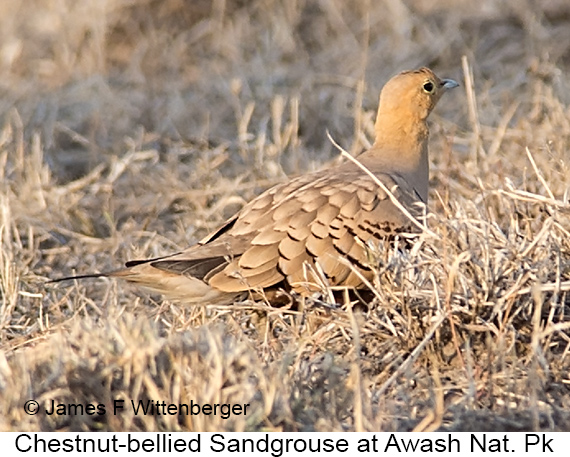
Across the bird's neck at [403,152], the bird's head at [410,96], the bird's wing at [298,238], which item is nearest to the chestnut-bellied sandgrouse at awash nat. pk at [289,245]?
the bird's wing at [298,238]

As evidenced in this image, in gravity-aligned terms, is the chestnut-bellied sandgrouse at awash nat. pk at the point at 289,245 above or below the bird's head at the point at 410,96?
below

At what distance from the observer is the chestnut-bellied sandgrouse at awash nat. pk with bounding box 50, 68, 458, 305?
397 cm

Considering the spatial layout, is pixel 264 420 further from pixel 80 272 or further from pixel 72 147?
pixel 72 147

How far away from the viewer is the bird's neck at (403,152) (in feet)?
15.0

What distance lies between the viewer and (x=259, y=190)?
229 inches

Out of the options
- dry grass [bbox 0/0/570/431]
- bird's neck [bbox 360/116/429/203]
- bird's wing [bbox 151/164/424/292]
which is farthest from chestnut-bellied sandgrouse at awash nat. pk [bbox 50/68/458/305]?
bird's neck [bbox 360/116/429/203]

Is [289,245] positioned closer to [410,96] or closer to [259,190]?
[410,96]

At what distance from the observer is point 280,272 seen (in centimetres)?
398

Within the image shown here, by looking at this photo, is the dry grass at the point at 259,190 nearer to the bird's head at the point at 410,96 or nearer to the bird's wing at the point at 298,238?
the bird's wing at the point at 298,238

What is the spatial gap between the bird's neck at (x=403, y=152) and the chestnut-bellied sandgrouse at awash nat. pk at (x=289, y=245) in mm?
254

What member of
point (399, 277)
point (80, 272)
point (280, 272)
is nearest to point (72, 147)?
point (80, 272)

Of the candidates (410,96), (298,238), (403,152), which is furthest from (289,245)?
(410,96)

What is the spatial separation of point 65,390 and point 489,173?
9.37 feet

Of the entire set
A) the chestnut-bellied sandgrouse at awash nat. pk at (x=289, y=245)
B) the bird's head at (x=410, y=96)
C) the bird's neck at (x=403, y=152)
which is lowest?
the chestnut-bellied sandgrouse at awash nat. pk at (x=289, y=245)
